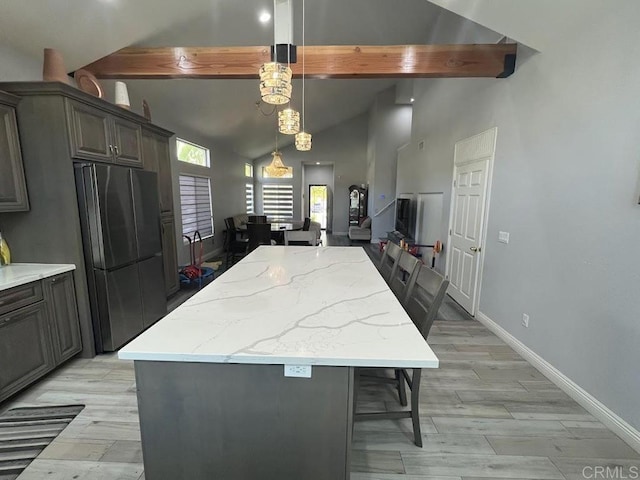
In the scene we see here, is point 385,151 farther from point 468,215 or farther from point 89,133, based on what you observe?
point 89,133

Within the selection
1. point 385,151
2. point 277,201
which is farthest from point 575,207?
point 277,201

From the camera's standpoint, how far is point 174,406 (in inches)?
40.9

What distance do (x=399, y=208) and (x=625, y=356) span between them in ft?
15.6

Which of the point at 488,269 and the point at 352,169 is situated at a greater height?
the point at 352,169

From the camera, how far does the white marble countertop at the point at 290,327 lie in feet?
3.22

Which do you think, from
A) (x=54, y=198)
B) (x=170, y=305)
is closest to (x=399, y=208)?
(x=170, y=305)

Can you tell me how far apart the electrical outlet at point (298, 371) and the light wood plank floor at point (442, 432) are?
0.90 m

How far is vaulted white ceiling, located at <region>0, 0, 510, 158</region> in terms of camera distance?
7.34ft

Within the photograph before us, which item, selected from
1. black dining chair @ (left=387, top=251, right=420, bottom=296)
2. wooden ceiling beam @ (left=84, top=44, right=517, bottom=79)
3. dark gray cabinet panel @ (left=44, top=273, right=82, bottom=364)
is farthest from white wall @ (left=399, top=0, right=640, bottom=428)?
dark gray cabinet panel @ (left=44, top=273, right=82, bottom=364)

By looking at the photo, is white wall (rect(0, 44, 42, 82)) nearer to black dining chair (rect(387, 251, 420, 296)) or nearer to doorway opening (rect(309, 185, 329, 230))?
black dining chair (rect(387, 251, 420, 296))

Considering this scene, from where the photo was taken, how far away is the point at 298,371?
1006 millimetres

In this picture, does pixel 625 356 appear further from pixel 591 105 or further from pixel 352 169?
pixel 352 169

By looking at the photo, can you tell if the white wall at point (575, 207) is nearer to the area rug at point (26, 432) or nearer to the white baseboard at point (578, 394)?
the white baseboard at point (578, 394)

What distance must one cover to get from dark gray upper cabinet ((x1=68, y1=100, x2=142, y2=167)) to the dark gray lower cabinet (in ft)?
3.44
